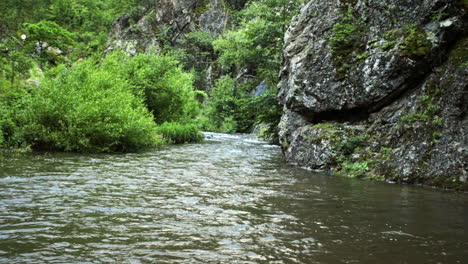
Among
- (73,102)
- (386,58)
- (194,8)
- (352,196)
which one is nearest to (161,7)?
(194,8)

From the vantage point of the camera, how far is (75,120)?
16234 millimetres

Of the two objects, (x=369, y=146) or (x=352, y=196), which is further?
(x=369, y=146)

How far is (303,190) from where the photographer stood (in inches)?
375

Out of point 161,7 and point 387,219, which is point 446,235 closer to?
point 387,219

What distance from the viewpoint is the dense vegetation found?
53.3ft

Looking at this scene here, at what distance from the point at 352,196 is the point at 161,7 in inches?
2504

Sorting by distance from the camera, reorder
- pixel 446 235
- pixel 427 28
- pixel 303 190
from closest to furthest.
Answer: pixel 446 235, pixel 303 190, pixel 427 28

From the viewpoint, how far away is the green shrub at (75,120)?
16.0 metres

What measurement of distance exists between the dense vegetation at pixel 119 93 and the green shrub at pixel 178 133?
7 centimetres

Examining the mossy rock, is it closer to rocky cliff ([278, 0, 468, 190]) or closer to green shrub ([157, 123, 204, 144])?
rocky cliff ([278, 0, 468, 190])

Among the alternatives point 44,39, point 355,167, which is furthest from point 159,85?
point 44,39

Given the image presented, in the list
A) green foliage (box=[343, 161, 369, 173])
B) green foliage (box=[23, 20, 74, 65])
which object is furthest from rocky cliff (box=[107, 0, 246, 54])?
green foliage (box=[343, 161, 369, 173])

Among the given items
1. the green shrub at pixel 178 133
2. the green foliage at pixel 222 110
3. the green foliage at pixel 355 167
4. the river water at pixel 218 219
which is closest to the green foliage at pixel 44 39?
the green foliage at pixel 222 110

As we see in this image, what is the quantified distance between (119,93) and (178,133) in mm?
6858
